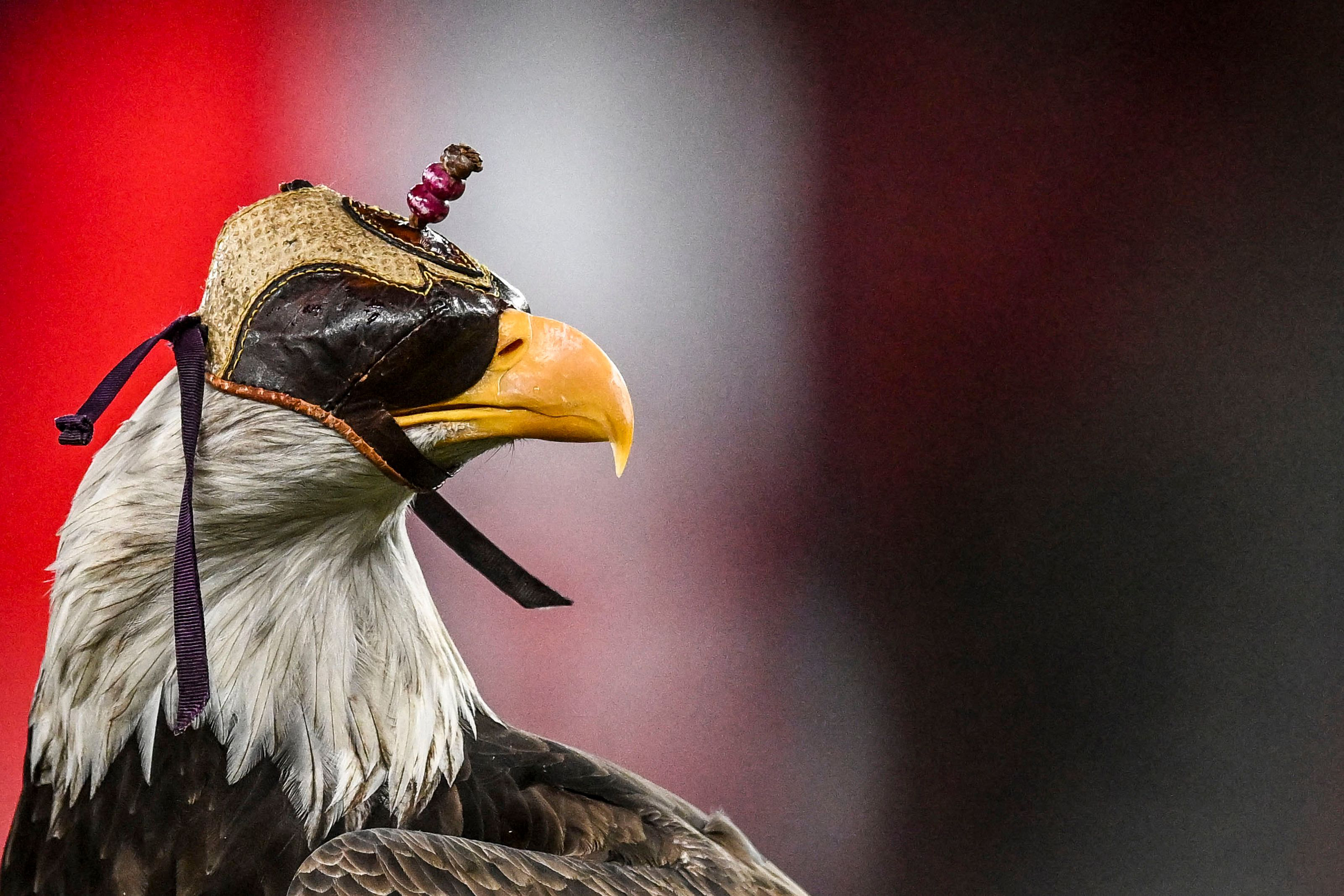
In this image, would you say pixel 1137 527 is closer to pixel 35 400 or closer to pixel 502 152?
pixel 502 152

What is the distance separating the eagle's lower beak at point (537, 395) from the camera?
37.6 inches

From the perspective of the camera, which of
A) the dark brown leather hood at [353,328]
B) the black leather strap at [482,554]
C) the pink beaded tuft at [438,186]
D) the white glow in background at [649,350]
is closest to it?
the dark brown leather hood at [353,328]

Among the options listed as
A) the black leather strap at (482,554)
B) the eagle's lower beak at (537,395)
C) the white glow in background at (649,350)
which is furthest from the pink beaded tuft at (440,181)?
the white glow in background at (649,350)

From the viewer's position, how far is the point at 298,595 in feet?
3.37

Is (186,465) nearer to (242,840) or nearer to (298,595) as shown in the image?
(298,595)

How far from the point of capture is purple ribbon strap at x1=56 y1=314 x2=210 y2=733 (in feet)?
3.07

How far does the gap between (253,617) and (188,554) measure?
4.2 inches

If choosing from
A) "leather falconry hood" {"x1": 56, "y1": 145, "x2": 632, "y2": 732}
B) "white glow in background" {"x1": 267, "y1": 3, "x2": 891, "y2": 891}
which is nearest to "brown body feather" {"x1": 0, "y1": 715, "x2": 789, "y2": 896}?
"leather falconry hood" {"x1": 56, "y1": 145, "x2": 632, "y2": 732}

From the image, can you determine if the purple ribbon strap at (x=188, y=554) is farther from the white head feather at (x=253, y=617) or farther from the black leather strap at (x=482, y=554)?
the black leather strap at (x=482, y=554)

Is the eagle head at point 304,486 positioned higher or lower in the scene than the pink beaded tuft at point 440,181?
lower

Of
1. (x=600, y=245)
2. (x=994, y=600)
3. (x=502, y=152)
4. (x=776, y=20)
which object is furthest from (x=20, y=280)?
(x=994, y=600)

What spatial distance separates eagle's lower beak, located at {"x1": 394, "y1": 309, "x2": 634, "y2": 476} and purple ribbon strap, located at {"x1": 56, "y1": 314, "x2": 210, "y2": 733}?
0.17m

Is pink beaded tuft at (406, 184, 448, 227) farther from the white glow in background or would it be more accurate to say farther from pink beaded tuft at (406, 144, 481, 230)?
the white glow in background

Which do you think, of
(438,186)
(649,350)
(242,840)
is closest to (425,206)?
(438,186)
